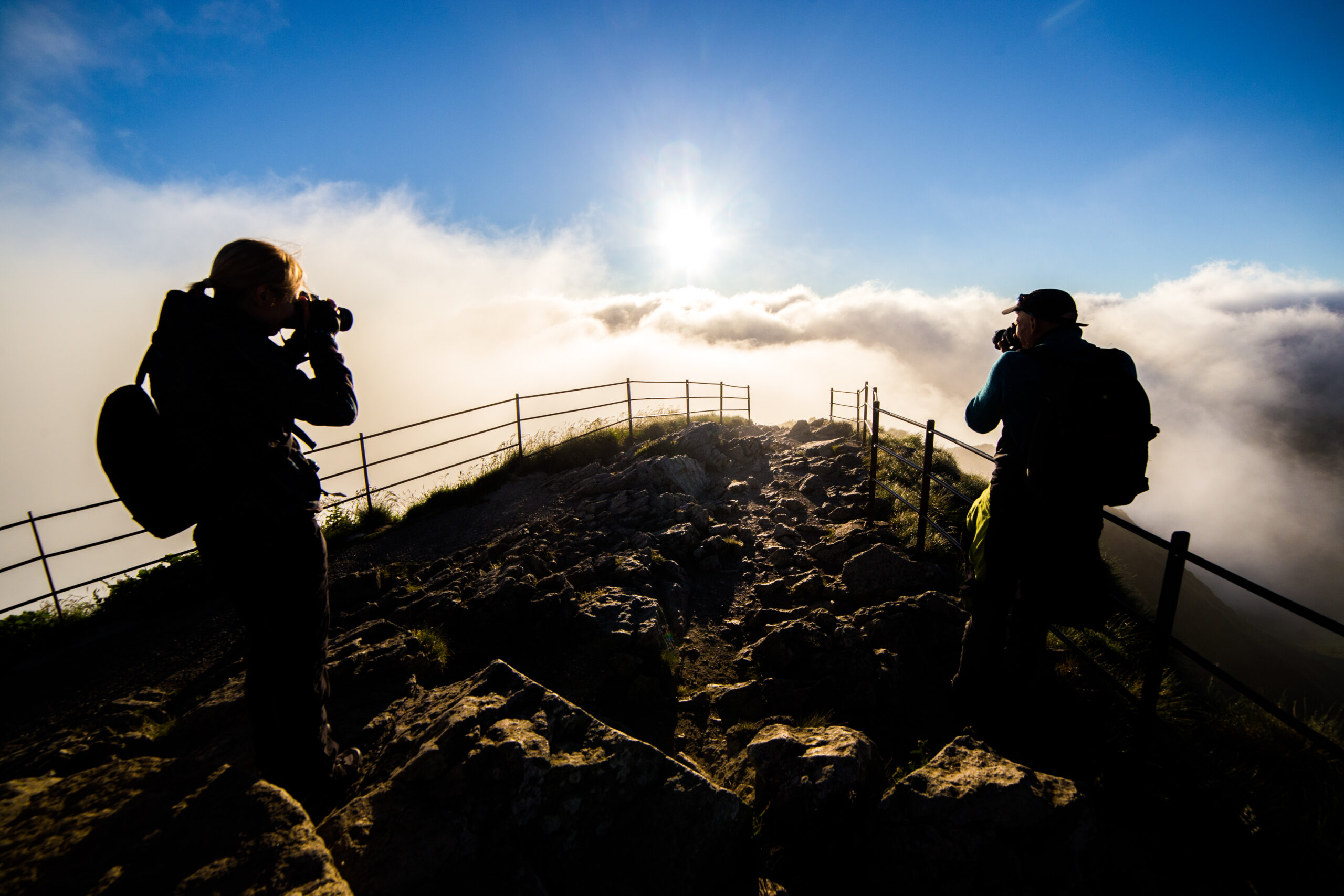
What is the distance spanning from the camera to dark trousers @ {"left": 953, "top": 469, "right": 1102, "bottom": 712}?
2588mm

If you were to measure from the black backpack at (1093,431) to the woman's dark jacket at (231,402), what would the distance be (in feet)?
10.5

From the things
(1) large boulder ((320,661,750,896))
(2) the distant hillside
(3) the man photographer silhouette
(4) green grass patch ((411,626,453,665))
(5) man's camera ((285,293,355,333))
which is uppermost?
(5) man's camera ((285,293,355,333))

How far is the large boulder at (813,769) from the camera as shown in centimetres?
251

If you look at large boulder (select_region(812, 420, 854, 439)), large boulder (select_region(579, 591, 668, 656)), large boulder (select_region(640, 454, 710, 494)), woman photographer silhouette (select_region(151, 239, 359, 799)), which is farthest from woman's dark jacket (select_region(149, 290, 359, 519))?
large boulder (select_region(812, 420, 854, 439))

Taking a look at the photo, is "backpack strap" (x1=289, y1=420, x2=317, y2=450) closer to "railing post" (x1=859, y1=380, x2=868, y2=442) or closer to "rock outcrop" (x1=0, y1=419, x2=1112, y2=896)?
"rock outcrop" (x1=0, y1=419, x2=1112, y2=896)

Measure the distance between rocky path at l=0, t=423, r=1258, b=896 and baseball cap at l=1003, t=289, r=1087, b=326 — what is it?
2.08m

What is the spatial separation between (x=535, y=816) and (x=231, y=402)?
2022 millimetres

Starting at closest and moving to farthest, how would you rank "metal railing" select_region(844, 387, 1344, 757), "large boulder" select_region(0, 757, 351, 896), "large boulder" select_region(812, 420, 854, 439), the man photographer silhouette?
"large boulder" select_region(0, 757, 351, 896) < "metal railing" select_region(844, 387, 1344, 757) < the man photographer silhouette < "large boulder" select_region(812, 420, 854, 439)

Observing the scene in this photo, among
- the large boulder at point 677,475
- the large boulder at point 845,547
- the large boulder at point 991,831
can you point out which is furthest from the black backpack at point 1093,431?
the large boulder at point 677,475

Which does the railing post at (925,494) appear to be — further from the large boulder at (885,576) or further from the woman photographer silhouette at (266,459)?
the woman photographer silhouette at (266,459)

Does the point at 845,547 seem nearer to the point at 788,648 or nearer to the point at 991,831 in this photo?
the point at 788,648

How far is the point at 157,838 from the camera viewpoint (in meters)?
1.76

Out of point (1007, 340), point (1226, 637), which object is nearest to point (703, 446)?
point (1007, 340)

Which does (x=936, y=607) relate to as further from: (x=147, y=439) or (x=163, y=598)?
(x=163, y=598)
